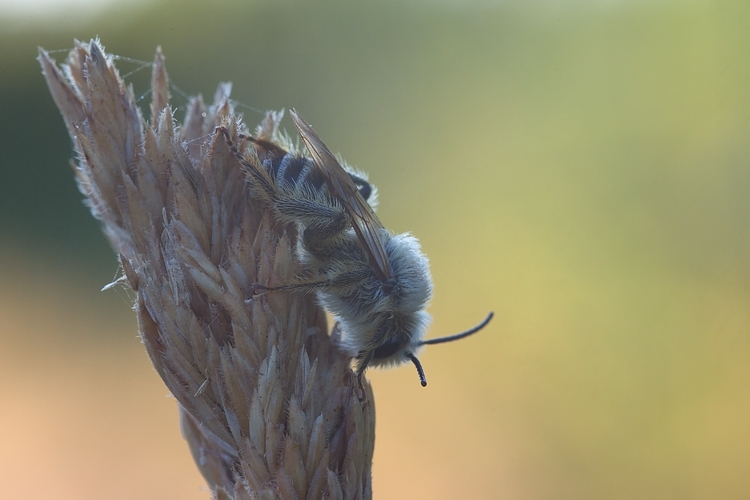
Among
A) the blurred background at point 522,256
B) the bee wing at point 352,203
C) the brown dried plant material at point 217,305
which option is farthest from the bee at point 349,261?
the blurred background at point 522,256

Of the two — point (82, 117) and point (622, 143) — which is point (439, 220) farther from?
point (82, 117)

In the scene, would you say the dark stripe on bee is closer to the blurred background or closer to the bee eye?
the bee eye

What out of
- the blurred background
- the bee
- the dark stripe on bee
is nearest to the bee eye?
the bee

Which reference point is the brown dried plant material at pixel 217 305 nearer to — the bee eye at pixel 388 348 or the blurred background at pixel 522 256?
the bee eye at pixel 388 348

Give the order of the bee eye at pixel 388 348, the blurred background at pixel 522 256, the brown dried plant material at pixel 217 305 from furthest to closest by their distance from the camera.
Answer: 1. the blurred background at pixel 522 256
2. the bee eye at pixel 388 348
3. the brown dried plant material at pixel 217 305

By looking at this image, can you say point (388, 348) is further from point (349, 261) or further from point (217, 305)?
point (217, 305)

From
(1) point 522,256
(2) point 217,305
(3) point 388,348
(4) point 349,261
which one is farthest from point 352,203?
(1) point 522,256

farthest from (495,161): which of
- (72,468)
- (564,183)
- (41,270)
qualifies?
(41,270)
